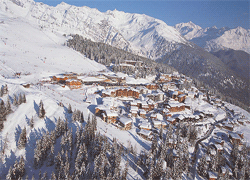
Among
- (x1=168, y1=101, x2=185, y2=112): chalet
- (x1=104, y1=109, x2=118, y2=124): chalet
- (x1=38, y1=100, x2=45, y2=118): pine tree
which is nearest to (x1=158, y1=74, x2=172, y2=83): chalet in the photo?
(x1=168, y1=101, x2=185, y2=112): chalet

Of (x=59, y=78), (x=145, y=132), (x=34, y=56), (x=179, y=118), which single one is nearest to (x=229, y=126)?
(x=179, y=118)

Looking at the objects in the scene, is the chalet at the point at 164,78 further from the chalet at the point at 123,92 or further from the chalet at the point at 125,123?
the chalet at the point at 125,123

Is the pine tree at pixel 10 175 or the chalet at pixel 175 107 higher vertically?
the chalet at pixel 175 107

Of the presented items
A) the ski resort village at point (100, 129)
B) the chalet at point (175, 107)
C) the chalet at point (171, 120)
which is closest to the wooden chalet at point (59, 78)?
the ski resort village at point (100, 129)

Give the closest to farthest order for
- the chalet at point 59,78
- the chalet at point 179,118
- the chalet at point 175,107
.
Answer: the chalet at point 179,118 → the chalet at point 175,107 → the chalet at point 59,78

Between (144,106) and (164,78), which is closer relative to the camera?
(144,106)

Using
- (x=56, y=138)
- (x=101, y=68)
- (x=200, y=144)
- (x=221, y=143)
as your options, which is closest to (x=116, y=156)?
(x=56, y=138)

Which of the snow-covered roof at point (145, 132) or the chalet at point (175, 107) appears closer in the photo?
the snow-covered roof at point (145, 132)

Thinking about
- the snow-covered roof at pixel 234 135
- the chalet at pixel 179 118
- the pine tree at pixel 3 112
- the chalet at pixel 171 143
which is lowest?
the chalet at pixel 171 143

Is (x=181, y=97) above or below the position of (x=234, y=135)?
above

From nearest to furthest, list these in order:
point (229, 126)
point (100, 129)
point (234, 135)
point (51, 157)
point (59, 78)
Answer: point (51, 157) < point (100, 129) < point (234, 135) < point (229, 126) < point (59, 78)

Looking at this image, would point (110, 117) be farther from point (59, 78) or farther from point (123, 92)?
point (59, 78)

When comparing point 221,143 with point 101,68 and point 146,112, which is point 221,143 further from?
Answer: point 101,68
